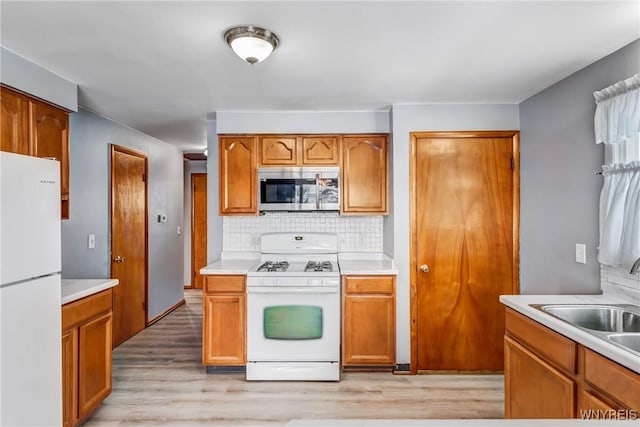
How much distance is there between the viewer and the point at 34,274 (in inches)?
66.9

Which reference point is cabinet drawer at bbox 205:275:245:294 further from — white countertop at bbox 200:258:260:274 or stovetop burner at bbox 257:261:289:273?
stovetop burner at bbox 257:261:289:273

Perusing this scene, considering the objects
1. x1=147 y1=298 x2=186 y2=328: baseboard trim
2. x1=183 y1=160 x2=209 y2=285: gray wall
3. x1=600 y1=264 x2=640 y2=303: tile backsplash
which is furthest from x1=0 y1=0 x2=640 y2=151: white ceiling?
x1=183 y1=160 x2=209 y2=285: gray wall

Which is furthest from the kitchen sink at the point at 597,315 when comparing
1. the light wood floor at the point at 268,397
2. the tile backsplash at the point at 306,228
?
the tile backsplash at the point at 306,228

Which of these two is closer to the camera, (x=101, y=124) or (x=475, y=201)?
(x=475, y=201)

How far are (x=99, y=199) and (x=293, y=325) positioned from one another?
2187 mm

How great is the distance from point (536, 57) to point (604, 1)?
0.58 meters

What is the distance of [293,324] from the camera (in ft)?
9.77

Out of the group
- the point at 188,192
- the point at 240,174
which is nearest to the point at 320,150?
the point at 240,174

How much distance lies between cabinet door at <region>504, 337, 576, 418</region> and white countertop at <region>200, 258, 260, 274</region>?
1.98 metres

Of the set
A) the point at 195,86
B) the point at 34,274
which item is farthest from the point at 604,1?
the point at 34,274

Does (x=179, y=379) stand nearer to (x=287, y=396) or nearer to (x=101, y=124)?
(x=287, y=396)

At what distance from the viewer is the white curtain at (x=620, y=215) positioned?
188 centimetres

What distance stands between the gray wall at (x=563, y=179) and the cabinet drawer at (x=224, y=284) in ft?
7.57

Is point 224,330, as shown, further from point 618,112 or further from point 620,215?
point 618,112
